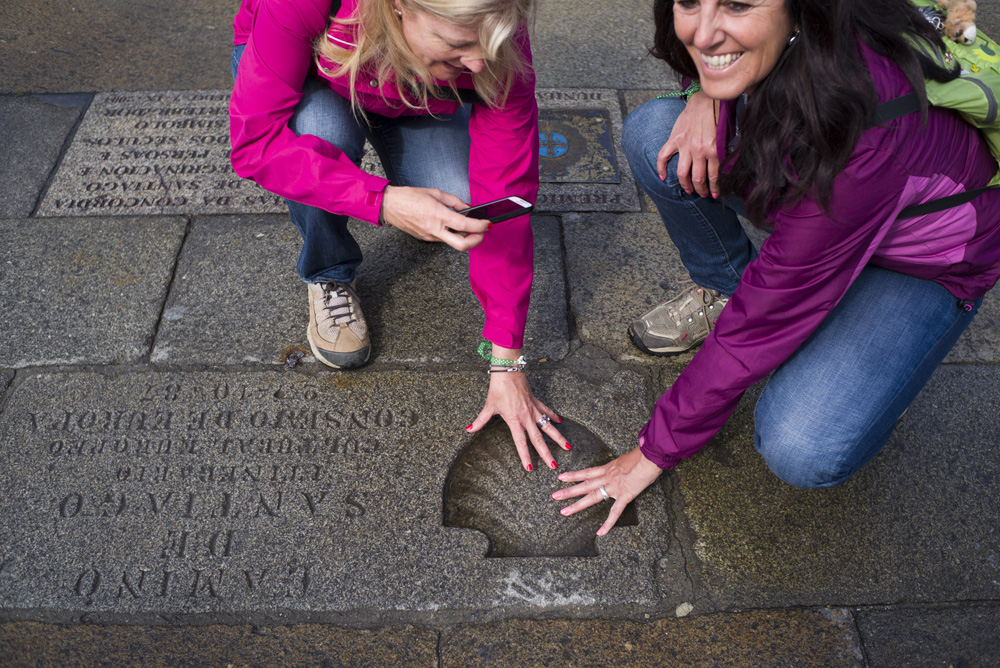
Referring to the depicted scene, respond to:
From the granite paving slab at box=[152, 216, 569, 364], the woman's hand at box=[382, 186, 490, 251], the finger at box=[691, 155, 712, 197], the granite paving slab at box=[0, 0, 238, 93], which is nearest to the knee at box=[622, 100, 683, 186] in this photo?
the finger at box=[691, 155, 712, 197]

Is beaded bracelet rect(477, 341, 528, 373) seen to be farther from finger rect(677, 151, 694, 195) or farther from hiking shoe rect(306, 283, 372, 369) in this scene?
finger rect(677, 151, 694, 195)

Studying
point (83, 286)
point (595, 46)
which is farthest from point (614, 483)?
point (595, 46)

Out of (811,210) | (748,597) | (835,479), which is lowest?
(748,597)

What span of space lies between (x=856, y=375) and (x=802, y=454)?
223 millimetres

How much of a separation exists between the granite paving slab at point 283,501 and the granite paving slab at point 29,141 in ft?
3.25

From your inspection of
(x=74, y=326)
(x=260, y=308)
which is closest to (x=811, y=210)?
(x=260, y=308)

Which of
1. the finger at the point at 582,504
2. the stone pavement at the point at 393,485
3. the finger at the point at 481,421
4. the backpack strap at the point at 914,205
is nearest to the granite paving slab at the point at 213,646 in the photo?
the stone pavement at the point at 393,485

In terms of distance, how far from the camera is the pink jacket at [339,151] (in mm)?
1698

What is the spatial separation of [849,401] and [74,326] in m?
2.28

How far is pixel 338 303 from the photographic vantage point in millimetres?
2205

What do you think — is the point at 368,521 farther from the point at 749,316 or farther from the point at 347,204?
the point at 749,316

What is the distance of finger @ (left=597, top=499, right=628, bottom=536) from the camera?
1.80 meters

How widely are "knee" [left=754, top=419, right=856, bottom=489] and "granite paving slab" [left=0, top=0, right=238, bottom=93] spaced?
2.87m

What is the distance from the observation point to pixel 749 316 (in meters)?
1.50
